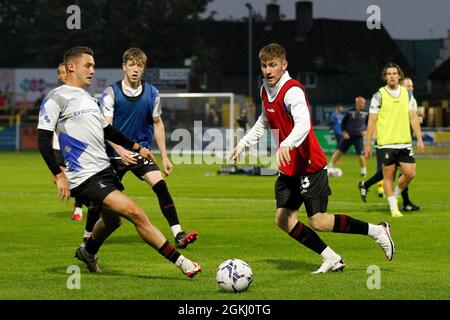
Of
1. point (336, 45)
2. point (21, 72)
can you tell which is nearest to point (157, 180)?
point (21, 72)

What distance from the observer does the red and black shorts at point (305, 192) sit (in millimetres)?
11250

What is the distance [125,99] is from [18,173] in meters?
19.3

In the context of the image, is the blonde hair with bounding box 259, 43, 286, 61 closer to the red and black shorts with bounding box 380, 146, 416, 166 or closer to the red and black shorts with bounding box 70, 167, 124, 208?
the red and black shorts with bounding box 70, 167, 124, 208

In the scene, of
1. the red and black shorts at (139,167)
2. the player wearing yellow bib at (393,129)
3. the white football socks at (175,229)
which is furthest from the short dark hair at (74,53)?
the player wearing yellow bib at (393,129)

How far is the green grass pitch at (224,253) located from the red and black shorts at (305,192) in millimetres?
690

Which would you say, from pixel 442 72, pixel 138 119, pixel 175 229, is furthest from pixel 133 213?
pixel 442 72

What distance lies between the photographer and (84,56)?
10602mm

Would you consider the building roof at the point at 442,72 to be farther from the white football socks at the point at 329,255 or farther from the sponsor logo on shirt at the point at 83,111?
the sponsor logo on shirt at the point at 83,111

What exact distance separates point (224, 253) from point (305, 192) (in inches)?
86.4

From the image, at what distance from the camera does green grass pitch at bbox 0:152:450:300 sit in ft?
32.8

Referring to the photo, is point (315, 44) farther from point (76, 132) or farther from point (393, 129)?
point (76, 132)

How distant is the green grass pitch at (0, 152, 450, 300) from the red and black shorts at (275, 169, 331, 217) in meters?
0.69
